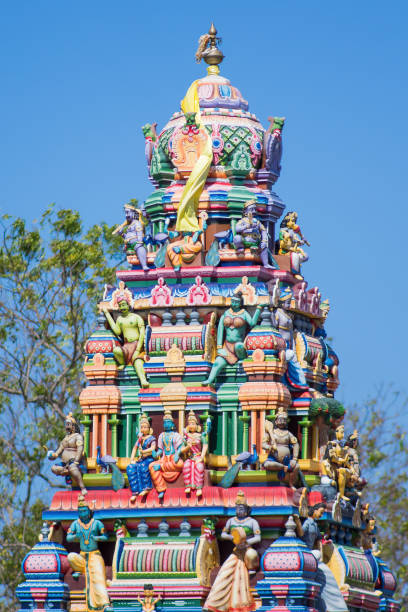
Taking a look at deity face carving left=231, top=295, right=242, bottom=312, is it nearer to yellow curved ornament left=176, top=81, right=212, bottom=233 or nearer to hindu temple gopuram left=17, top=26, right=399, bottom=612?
hindu temple gopuram left=17, top=26, right=399, bottom=612

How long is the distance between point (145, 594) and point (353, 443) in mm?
6443

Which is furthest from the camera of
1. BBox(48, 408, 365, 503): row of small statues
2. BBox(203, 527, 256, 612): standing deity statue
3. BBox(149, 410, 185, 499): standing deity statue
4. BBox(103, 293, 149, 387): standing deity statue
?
BBox(103, 293, 149, 387): standing deity statue

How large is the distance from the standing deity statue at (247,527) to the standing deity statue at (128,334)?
4413mm


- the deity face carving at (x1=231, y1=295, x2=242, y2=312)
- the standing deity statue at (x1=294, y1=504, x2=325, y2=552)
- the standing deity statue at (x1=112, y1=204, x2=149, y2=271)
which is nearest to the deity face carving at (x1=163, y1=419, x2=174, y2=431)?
the deity face carving at (x1=231, y1=295, x2=242, y2=312)

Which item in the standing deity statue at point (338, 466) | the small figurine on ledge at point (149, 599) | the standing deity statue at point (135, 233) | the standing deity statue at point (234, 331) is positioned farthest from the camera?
the standing deity statue at point (135, 233)

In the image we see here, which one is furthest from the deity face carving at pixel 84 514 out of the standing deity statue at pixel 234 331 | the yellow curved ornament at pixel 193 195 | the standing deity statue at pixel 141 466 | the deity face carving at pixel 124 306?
the yellow curved ornament at pixel 193 195

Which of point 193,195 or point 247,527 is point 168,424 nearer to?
point 247,527

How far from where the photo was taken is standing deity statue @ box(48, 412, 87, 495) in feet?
166

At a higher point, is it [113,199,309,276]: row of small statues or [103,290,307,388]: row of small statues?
[113,199,309,276]: row of small statues

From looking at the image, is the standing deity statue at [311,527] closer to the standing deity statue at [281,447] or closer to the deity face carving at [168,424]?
the standing deity statue at [281,447]

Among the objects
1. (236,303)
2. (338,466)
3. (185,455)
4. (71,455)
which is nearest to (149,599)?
(185,455)

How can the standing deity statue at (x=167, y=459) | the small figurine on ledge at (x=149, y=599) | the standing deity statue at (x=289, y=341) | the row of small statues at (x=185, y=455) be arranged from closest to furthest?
1. the small figurine on ledge at (x=149, y=599)
2. the row of small statues at (x=185, y=455)
3. the standing deity statue at (x=167, y=459)
4. the standing deity statue at (x=289, y=341)

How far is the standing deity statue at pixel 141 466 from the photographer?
49406 mm

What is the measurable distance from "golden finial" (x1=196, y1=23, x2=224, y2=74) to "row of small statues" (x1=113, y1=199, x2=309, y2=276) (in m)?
3.95
